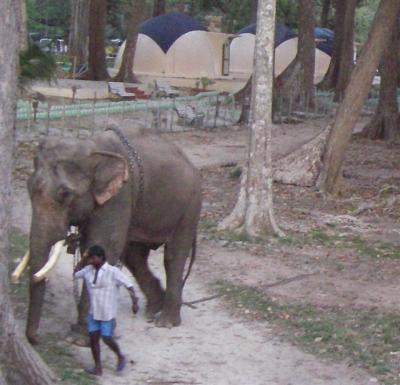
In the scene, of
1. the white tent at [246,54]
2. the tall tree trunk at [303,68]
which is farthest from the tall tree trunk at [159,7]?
the tall tree trunk at [303,68]

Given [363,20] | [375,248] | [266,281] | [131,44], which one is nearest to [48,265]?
[266,281]

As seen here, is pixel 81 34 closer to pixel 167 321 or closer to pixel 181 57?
pixel 181 57

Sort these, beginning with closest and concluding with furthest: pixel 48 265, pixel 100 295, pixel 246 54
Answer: pixel 100 295, pixel 48 265, pixel 246 54

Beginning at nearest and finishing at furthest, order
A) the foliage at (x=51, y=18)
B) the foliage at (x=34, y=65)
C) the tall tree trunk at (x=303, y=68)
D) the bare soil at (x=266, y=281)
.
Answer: the bare soil at (x=266, y=281)
the foliage at (x=34, y=65)
the tall tree trunk at (x=303, y=68)
the foliage at (x=51, y=18)

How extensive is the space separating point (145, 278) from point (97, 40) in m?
24.6

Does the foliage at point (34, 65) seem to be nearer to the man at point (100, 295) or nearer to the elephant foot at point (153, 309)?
the elephant foot at point (153, 309)

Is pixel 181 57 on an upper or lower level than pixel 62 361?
upper

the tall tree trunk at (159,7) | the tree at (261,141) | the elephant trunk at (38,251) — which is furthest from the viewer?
the tall tree trunk at (159,7)

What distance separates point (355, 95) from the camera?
649 inches

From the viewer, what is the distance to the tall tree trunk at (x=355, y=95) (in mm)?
16375

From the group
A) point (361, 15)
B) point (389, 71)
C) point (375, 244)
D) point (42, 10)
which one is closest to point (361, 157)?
point (389, 71)

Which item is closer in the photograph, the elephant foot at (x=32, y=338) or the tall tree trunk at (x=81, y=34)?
the elephant foot at (x=32, y=338)

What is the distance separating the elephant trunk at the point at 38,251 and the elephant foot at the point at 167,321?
4.94 ft

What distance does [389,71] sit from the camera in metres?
23.8
